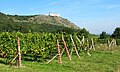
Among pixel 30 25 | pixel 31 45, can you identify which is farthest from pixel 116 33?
pixel 30 25

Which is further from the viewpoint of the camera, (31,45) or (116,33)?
(116,33)

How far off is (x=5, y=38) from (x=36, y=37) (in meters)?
2.52

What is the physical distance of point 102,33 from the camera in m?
68.6

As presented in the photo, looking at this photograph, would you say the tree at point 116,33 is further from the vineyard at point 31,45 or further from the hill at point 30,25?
the vineyard at point 31,45

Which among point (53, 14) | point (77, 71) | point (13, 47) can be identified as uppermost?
point (53, 14)

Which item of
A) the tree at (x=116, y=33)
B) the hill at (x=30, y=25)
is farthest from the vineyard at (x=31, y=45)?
the tree at (x=116, y=33)

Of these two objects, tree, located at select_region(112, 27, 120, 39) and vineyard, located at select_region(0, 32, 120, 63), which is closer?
vineyard, located at select_region(0, 32, 120, 63)

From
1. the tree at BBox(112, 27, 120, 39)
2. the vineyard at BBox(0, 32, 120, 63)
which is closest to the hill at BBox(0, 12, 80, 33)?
the tree at BBox(112, 27, 120, 39)

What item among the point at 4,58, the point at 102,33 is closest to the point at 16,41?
the point at 4,58

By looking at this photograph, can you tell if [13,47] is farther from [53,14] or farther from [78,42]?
[53,14]

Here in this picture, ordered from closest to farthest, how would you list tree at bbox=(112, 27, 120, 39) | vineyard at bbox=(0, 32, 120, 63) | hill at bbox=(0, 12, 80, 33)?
vineyard at bbox=(0, 32, 120, 63), tree at bbox=(112, 27, 120, 39), hill at bbox=(0, 12, 80, 33)

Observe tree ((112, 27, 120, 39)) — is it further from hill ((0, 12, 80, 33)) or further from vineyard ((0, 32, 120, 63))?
vineyard ((0, 32, 120, 63))

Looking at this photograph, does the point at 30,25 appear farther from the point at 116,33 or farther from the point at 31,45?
the point at 31,45

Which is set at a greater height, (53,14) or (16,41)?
(53,14)
